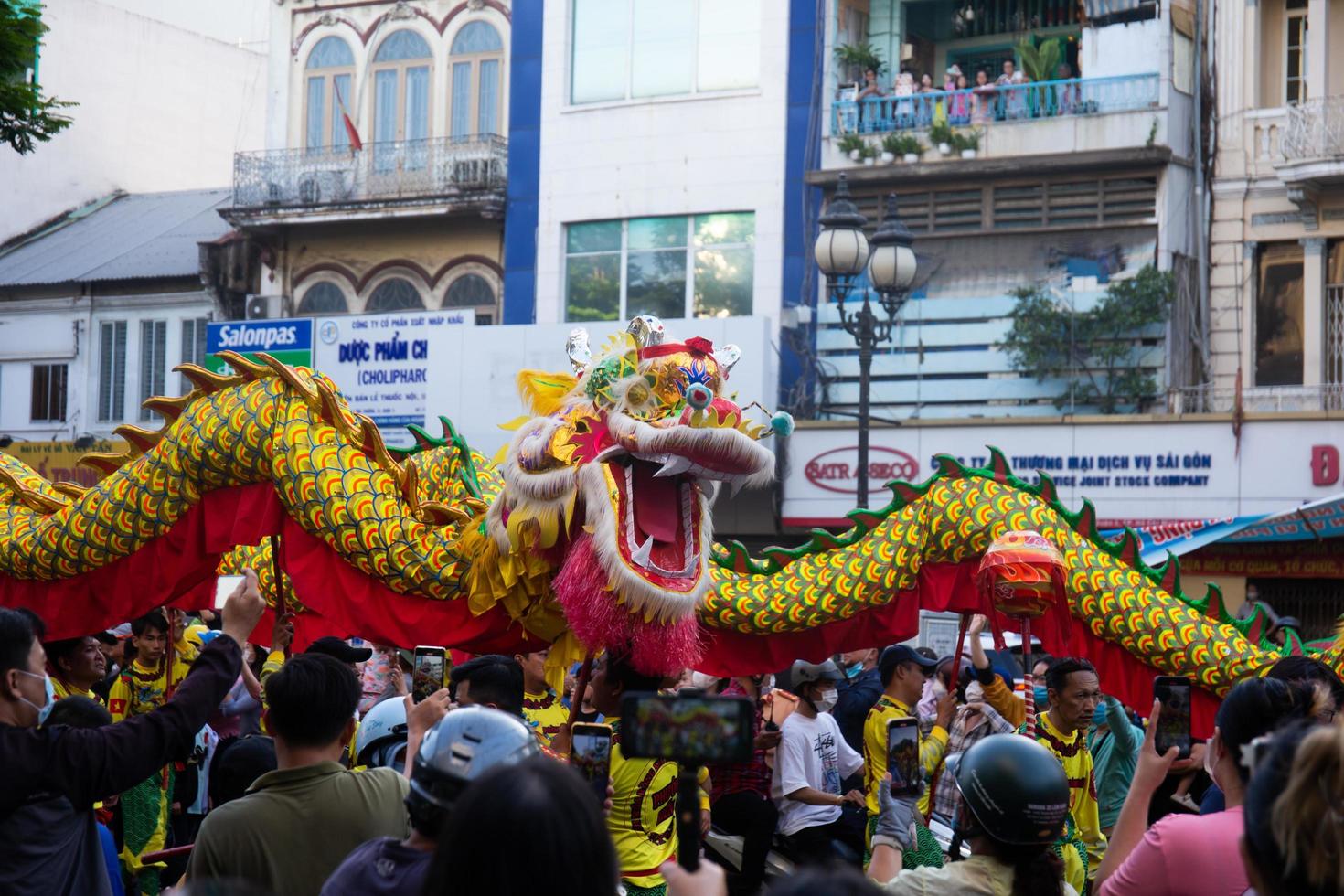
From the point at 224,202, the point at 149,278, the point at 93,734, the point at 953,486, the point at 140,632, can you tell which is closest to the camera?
the point at 93,734

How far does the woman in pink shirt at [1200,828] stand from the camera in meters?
3.50

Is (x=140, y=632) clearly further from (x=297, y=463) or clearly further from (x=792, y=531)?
(x=792, y=531)

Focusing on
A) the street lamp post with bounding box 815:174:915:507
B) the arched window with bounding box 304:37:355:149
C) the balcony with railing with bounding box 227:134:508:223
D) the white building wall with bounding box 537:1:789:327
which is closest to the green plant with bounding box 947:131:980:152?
the white building wall with bounding box 537:1:789:327

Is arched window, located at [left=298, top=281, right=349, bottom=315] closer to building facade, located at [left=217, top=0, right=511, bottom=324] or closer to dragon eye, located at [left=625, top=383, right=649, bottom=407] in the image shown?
building facade, located at [left=217, top=0, right=511, bottom=324]

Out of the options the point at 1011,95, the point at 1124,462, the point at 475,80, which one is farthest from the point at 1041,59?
the point at 475,80

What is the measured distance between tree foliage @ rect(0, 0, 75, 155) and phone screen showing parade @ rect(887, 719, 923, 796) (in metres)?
7.57

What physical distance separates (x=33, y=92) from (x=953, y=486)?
253 inches

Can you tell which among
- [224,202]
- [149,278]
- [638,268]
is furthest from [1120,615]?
[224,202]

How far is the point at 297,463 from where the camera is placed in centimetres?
769

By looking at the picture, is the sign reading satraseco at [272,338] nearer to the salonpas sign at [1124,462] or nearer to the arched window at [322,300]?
the arched window at [322,300]

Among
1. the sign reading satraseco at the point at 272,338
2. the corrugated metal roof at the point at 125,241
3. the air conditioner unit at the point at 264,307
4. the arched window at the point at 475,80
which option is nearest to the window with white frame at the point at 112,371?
the corrugated metal roof at the point at 125,241

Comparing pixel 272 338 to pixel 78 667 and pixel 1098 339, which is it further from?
pixel 78 667

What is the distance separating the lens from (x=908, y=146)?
1858cm

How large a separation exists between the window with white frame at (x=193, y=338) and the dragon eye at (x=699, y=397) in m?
17.8
